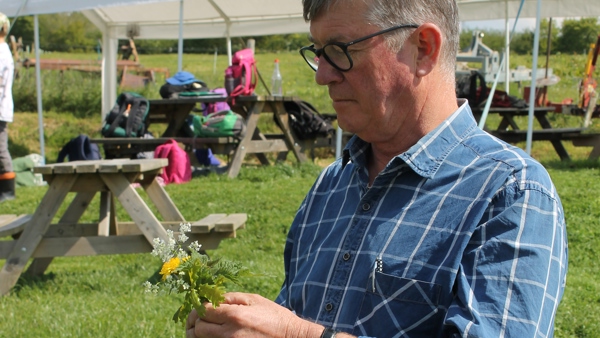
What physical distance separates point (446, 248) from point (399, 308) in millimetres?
169

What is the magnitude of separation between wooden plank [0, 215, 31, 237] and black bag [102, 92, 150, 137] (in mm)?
4282

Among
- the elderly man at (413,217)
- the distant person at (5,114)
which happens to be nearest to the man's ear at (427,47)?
the elderly man at (413,217)

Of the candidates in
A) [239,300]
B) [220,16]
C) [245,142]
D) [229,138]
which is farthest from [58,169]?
[220,16]

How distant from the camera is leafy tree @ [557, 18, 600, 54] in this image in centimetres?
4016

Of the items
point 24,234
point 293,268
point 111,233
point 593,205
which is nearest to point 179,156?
point 111,233

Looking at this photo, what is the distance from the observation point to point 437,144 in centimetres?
180

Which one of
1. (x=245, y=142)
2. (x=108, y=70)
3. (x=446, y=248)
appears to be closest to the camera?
(x=446, y=248)

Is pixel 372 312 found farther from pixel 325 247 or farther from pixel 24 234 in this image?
pixel 24 234

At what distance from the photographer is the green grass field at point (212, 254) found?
14.4 feet

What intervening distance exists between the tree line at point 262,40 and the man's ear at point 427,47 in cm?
2199

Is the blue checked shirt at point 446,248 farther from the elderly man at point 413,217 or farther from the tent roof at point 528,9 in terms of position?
the tent roof at point 528,9

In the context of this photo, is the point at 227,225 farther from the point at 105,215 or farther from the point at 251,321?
the point at 251,321

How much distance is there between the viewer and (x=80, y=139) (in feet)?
31.0

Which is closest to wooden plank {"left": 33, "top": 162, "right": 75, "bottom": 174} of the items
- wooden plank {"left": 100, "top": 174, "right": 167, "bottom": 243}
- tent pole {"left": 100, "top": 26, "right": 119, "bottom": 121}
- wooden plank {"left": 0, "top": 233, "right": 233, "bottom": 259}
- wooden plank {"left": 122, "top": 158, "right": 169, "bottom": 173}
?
wooden plank {"left": 100, "top": 174, "right": 167, "bottom": 243}
